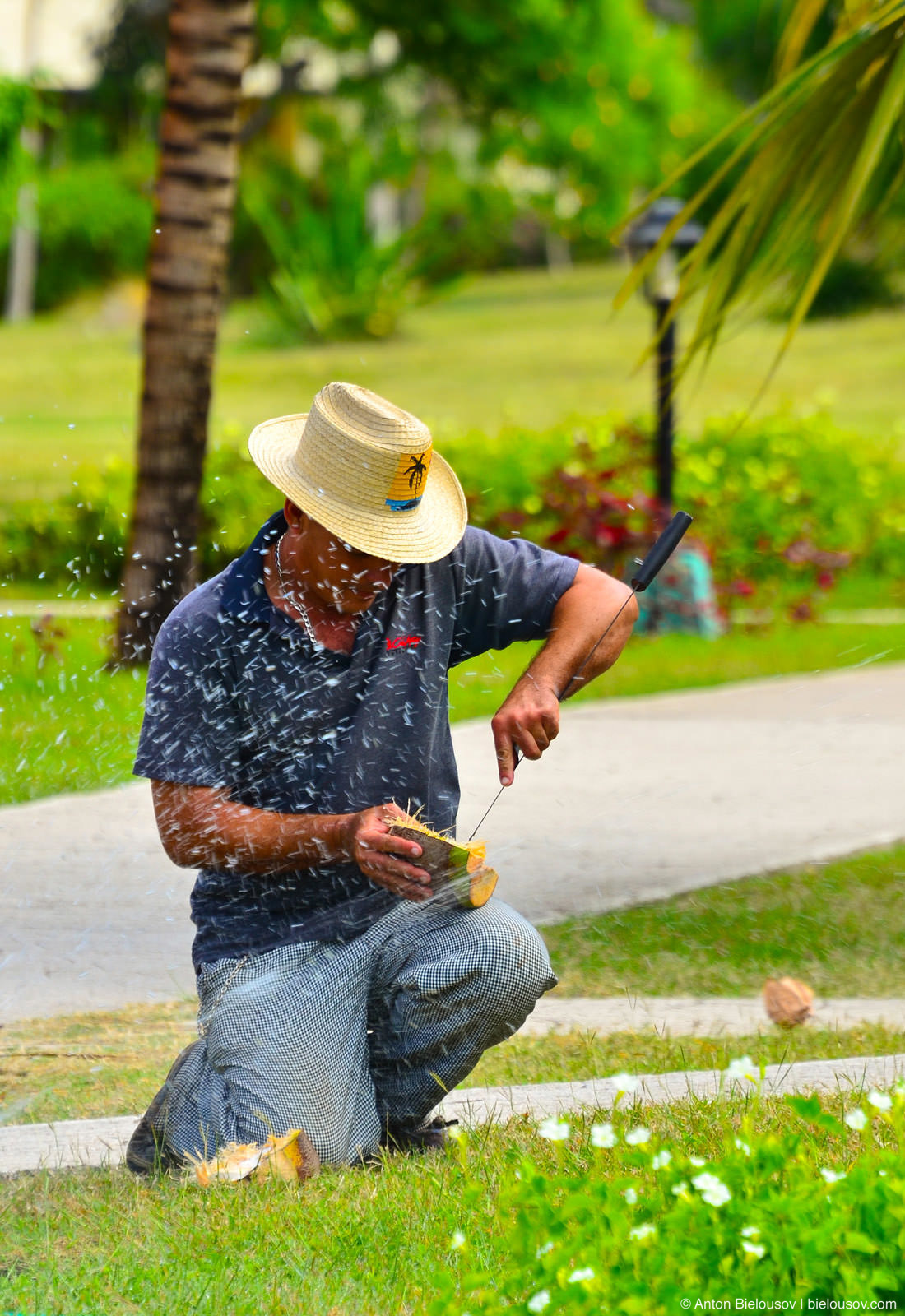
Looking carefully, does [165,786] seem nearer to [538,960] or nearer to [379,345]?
[538,960]

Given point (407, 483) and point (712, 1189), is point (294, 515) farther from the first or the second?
point (712, 1189)

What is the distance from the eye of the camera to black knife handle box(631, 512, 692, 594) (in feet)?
10.0

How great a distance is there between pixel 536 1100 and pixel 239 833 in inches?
36.5

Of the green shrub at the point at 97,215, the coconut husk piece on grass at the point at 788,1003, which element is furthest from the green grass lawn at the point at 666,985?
the green shrub at the point at 97,215

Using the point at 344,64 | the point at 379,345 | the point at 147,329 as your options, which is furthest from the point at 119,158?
the point at 147,329

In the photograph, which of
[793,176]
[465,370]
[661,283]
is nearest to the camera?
[793,176]

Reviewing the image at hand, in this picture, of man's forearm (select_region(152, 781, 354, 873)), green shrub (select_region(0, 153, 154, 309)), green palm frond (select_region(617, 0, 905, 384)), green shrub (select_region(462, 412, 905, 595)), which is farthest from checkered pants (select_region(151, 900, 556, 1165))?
green shrub (select_region(0, 153, 154, 309))

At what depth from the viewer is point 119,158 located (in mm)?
36344

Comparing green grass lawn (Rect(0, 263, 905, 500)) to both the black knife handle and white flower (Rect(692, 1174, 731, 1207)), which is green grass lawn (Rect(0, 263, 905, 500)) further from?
white flower (Rect(692, 1174, 731, 1207))

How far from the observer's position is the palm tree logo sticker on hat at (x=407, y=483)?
3025 millimetres

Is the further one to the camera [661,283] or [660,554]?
[661,283]

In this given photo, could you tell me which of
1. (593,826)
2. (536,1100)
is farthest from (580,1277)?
(593,826)

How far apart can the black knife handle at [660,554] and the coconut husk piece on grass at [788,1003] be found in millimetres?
1424

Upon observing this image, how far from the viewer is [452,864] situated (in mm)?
2883
